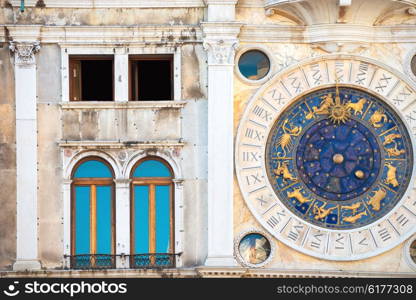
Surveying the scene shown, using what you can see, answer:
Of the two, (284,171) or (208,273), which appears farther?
(284,171)

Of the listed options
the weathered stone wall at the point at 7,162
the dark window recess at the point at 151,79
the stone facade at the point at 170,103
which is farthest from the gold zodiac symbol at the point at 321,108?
the weathered stone wall at the point at 7,162

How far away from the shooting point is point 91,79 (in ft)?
259

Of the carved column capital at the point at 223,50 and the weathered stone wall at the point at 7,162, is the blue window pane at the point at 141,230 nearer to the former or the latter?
the weathered stone wall at the point at 7,162

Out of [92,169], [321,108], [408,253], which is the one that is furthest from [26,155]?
[408,253]

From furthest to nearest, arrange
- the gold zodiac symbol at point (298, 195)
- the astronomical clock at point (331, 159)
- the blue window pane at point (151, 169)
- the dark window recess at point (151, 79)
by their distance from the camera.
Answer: the dark window recess at point (151, 79)
the blue window pane at point (151, 169)
the gold zodiac symbol at point (298, 195)
the astronomical clock at point (331, 159)

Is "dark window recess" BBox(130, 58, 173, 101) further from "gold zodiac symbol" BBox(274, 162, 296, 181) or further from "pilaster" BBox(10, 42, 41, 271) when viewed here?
"gold zodiac symbol" BBox(274, 162, 296, 181)

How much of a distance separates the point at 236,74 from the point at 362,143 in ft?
8.62

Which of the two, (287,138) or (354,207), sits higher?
(287,138)

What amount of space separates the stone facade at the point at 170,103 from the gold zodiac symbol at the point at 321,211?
2.54ft

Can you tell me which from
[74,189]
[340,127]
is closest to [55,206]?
[74,189]

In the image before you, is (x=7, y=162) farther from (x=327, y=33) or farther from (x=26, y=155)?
(x=327, y=33)

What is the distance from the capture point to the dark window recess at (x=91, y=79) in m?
78.9

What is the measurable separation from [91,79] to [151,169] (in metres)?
2.07

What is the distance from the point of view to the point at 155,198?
78.4 meters
